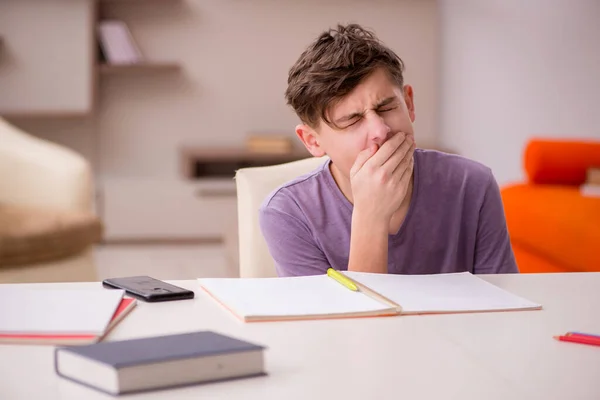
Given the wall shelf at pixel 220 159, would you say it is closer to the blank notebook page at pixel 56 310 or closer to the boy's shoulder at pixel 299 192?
the boy's shoulder at pixel 299 192

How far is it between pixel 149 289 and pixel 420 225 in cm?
55

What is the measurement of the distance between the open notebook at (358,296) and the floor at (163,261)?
8.75 ft

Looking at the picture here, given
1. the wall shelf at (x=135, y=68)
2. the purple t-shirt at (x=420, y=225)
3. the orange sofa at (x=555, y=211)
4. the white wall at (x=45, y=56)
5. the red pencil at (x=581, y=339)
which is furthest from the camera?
the wall shelf at (x=135, y=68)

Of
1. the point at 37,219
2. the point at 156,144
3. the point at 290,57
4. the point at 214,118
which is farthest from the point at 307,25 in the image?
the point at 37,219

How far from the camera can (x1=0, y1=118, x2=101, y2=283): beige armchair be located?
268 cm

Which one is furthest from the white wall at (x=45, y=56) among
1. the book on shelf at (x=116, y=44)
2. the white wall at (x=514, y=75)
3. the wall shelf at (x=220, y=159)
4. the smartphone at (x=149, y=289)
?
the smartphone at (x=149, y=289)

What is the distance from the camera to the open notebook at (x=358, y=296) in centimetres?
103

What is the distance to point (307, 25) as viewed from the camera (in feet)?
16.9

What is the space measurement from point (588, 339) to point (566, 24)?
128 inches

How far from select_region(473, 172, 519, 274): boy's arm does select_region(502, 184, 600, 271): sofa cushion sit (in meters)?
1.25

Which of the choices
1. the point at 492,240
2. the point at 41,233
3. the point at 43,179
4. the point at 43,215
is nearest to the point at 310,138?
the point at 492,240

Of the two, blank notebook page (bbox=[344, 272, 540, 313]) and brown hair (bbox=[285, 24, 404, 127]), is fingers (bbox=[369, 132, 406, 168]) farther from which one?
blank notebook page (bbox=[344, 272, 540, 313])

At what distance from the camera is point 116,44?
481 cm

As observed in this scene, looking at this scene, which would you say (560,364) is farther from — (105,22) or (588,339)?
(105,22)
